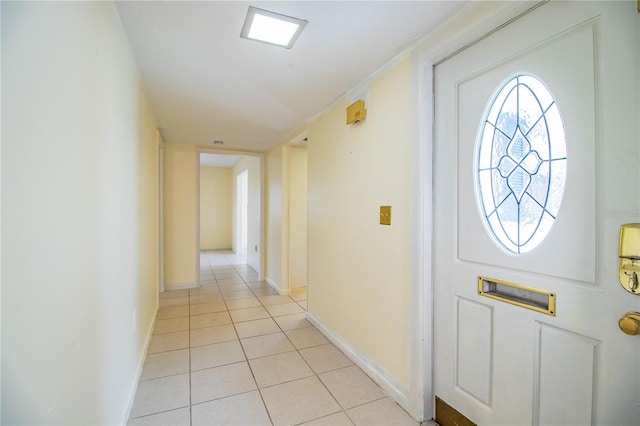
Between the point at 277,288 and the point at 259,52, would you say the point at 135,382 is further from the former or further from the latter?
the point at 277,288

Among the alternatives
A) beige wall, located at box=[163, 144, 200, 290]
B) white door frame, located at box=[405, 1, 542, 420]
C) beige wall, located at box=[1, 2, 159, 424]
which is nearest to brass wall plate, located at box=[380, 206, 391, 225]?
white door frame, located at box=[405, 1, 542, 420]

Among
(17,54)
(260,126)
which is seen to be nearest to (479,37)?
(17,54)

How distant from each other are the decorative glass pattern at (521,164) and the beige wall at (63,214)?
5.72ft

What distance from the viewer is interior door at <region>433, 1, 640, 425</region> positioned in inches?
39.2

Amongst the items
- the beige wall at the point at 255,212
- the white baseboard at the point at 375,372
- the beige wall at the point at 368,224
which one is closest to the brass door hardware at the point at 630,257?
the beige wall at the point at 368,224

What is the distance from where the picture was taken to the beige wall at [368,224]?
1.88 m

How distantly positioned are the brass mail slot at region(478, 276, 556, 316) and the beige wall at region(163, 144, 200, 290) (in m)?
4.29

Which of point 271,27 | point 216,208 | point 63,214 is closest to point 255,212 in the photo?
point 216,208

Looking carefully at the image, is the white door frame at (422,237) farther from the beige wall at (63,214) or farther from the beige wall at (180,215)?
the beige wall at (180,215)

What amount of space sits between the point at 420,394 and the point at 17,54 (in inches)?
88.0

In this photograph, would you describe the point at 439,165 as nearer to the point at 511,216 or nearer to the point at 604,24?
the point at 511,216

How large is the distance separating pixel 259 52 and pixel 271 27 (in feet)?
0.91

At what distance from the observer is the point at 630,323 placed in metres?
0.93

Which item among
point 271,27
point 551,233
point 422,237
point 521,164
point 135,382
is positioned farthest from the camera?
point 135,382
